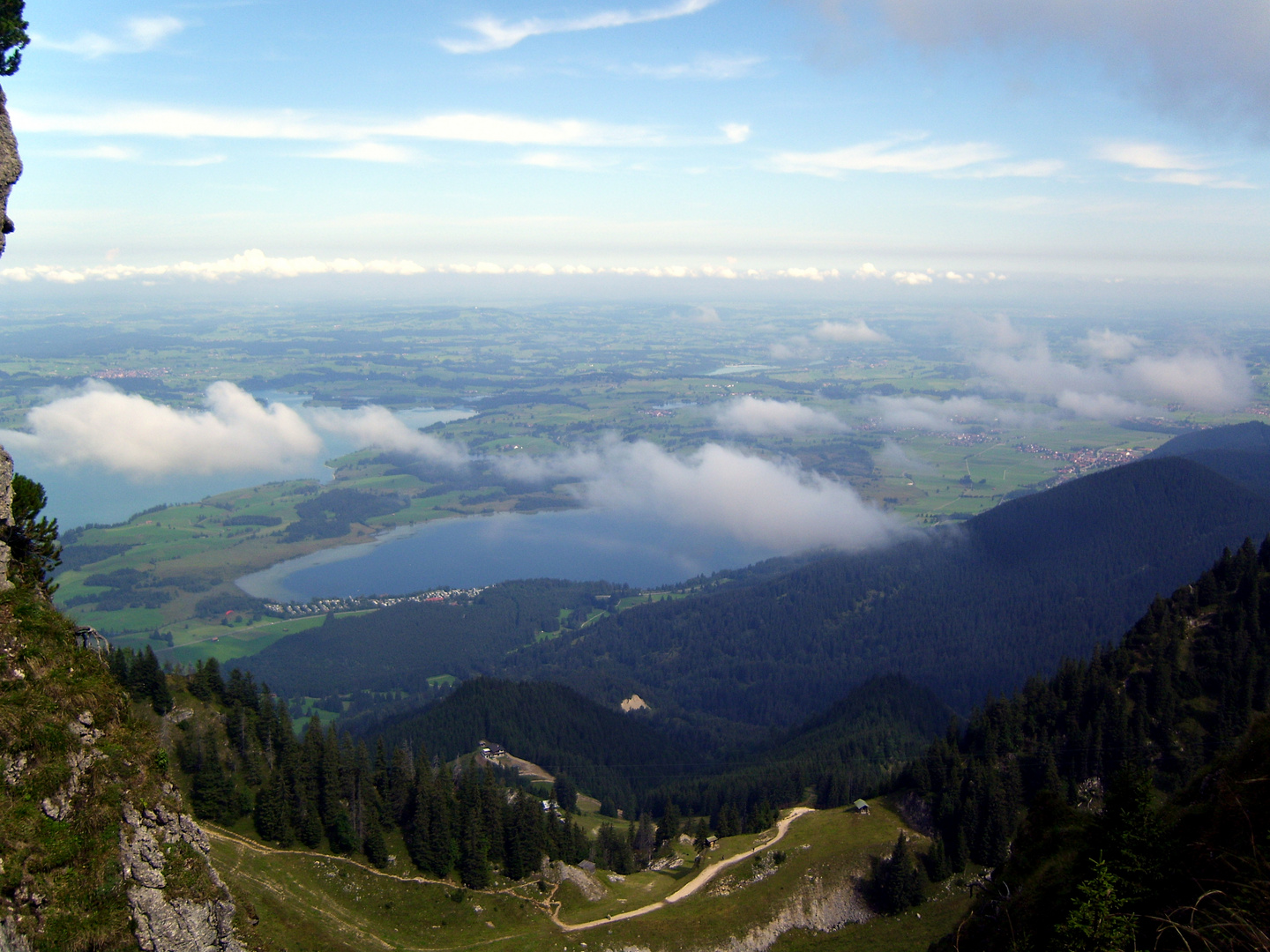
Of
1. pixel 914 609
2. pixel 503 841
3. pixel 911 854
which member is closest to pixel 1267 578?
pixel 911 854

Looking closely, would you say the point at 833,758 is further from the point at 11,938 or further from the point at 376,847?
the point at 11,938

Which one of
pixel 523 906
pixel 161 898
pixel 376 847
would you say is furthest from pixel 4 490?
pixel 523 906

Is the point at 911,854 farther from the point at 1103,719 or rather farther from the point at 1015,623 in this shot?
the point at 1015,623

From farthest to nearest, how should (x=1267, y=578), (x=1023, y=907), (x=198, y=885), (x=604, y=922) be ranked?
(x=1267, y=578)
(x=604, y=922)
(x=1023, y=907)
(x=198, y=885)

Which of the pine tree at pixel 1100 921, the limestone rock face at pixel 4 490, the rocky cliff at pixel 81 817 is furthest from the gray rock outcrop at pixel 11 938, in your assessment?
the pine tree at pixel 1100 921

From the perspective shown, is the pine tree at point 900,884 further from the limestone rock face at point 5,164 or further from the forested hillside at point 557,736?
the limestone rock face at point 5,164
